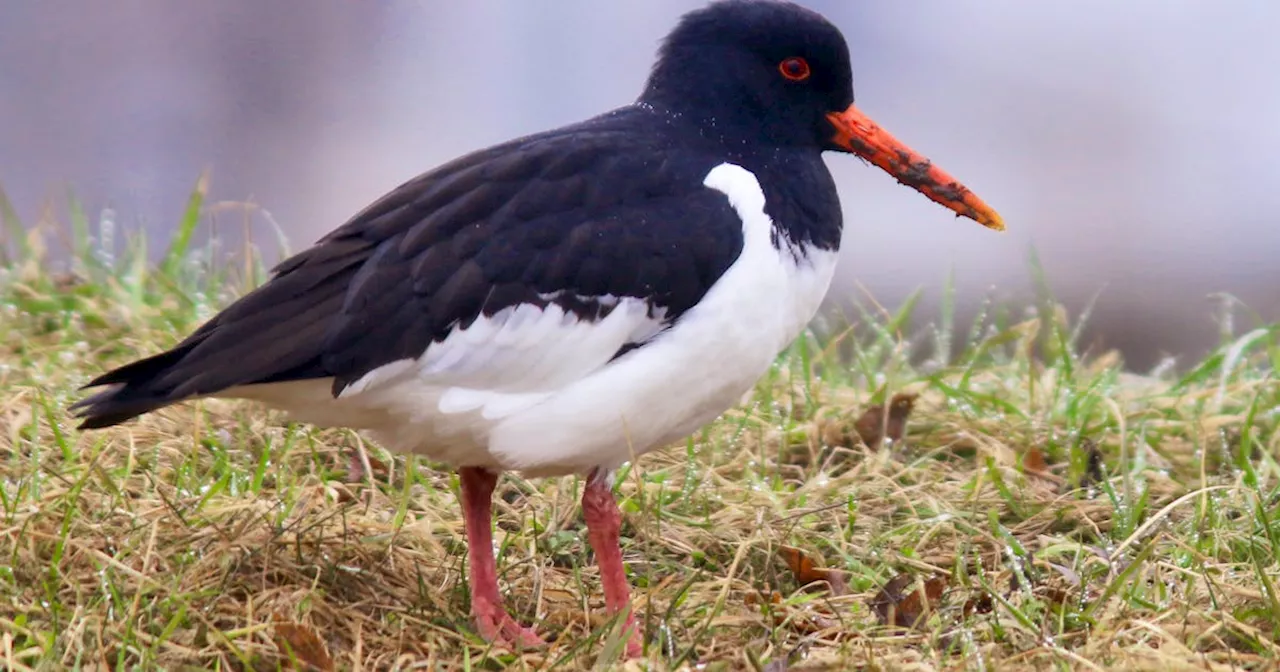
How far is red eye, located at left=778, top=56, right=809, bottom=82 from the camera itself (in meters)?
3.76

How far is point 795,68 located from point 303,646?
171 centimetres

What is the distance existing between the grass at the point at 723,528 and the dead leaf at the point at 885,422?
2 cm

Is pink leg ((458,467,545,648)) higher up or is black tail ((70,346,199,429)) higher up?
black tail ((70,346,199,429))

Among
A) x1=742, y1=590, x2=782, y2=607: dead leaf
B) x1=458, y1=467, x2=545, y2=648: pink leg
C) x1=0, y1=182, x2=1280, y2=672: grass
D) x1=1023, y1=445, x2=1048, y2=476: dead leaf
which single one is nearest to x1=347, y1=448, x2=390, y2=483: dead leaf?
x1=0, y1=182, x2=1280, y2=672: grass

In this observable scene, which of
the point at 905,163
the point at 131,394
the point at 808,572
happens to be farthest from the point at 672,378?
the point at 131,394

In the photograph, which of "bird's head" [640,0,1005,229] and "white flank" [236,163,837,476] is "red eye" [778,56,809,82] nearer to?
"bird's head" [640,0,1005,229]

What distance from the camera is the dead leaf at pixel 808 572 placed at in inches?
146

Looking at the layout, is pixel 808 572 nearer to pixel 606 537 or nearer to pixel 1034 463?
pixel 606 537

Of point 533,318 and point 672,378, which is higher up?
point 533,318

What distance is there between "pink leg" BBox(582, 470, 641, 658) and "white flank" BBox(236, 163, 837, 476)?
0.20m

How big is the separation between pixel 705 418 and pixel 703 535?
60 centimetres

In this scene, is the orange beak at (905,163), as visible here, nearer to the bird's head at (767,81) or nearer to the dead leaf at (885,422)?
the bird's head at (767,81)

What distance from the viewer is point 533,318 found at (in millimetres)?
3273

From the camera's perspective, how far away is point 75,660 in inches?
121
